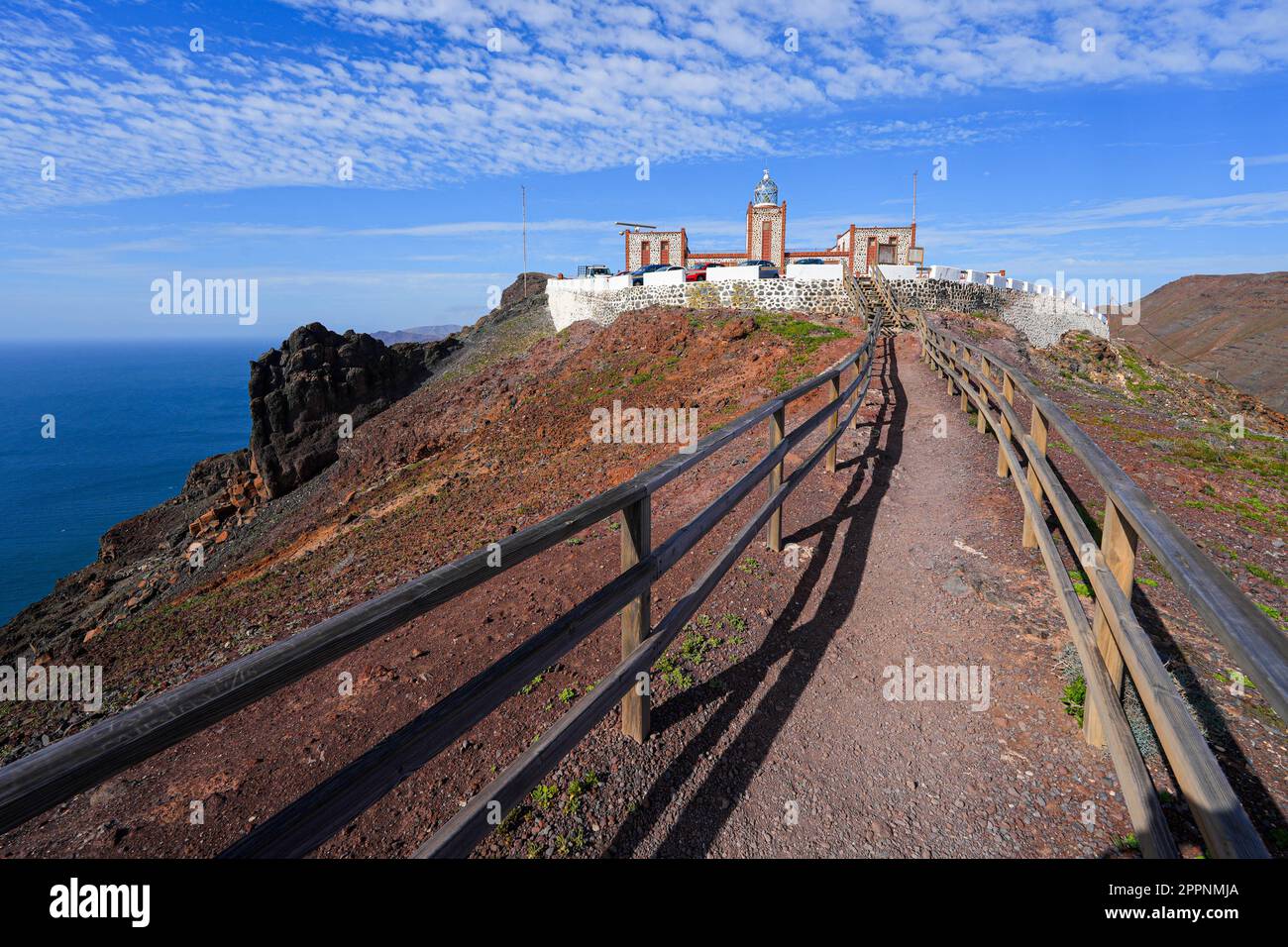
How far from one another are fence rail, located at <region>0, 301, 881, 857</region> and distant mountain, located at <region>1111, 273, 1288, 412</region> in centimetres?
9713

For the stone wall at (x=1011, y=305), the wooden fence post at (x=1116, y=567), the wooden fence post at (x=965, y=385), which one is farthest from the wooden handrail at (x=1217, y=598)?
the stone wall at (x=1011, y=305)

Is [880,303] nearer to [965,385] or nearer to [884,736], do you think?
[965,385]

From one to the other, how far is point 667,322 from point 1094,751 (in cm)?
2399

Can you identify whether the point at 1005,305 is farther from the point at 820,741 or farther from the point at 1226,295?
the point at 1226,295

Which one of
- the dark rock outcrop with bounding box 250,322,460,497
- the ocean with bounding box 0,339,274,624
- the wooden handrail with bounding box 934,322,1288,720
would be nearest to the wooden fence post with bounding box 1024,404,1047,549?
the wooden handrail with bounding box 934,322,1288,720

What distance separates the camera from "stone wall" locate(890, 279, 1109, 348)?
3084 cm

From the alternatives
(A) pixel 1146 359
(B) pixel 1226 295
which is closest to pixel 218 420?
(A) pixel 1146 359

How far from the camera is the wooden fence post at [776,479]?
5.99 meters

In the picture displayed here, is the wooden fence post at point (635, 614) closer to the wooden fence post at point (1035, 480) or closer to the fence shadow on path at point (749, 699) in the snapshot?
the fence shadow on path at point (749, 699)

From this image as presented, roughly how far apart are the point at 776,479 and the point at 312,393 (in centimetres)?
3467

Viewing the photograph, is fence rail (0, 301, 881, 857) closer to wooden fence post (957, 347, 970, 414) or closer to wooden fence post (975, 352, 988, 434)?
wooden fence post (975, 352, 988, 434)

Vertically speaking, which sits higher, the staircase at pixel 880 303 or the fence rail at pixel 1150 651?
the staircase at pixel 880 303

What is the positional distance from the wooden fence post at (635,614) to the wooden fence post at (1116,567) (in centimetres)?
224
